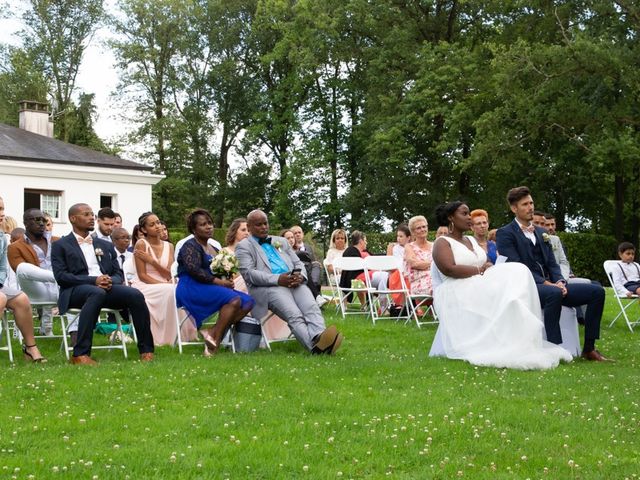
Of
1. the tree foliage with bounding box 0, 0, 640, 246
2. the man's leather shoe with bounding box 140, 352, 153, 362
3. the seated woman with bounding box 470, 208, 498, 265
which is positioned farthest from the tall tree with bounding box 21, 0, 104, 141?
the man's leather shoe with bounding box 140, 352, 153, 362

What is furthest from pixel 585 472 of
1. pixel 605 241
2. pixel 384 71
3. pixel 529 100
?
pixel 384 71

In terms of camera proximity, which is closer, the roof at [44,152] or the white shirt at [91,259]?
the white shirt at [91,259]

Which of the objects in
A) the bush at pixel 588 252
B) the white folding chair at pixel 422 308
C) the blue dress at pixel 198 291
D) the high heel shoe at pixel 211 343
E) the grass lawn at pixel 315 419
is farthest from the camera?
the bush at pixel 588 252

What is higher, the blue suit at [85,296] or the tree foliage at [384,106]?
the tree foliage at [384,106]

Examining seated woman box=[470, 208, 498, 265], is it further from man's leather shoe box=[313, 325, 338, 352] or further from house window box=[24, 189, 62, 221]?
house window box=[24, 189, 62, 221]

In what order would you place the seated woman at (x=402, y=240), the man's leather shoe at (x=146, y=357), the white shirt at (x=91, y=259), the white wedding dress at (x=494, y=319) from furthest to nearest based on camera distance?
the seated woman at (x=402, y=240)
the white shirt at (x=91, y=259)
the man's leather shoe at (x=146, y=357)
the white wedding dress at (x=494, y=319)

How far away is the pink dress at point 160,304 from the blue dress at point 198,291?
0.26m

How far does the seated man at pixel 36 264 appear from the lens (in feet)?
34.2

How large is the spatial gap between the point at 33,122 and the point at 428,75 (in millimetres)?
20801

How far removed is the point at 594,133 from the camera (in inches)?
1191

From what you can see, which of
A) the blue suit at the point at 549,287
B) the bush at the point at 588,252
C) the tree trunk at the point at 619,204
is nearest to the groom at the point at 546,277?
the blue suit at the point at 549,287

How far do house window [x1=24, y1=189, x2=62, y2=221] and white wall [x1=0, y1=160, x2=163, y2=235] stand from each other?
0.87 feet

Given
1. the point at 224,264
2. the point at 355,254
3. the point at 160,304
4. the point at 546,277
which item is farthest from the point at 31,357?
the point at 355,254

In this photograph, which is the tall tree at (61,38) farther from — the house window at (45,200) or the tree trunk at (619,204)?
the tree trunk at (619,204)
